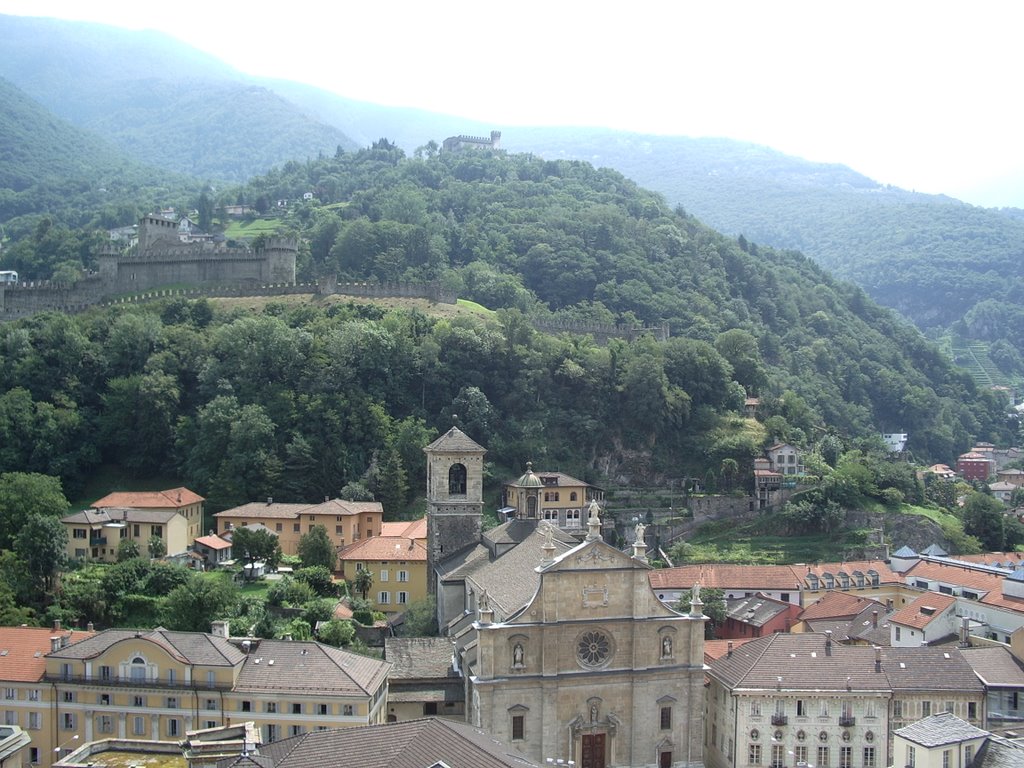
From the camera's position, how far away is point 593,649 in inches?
1748

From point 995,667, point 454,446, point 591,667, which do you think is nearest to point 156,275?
point 454,446

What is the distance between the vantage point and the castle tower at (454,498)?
59.0 m

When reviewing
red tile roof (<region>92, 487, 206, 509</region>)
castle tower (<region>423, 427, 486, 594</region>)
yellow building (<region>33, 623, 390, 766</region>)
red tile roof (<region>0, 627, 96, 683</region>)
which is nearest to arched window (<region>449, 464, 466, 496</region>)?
castle tower (<region>423, 427, 486, 594</region>)

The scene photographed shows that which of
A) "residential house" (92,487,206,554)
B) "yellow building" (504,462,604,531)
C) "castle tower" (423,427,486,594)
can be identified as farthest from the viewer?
"yellow building" (504,462,604,531)

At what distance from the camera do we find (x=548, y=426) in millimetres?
88938

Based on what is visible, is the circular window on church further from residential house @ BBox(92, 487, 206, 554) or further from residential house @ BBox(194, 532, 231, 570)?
residential house @ BBox(92, 487, 206, 554)

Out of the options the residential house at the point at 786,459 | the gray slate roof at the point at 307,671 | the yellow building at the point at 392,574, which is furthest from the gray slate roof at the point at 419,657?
the residential house at the point at 786,459

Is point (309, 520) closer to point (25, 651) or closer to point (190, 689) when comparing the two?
point (25, 651)

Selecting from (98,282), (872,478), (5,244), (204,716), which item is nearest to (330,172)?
(5,244)

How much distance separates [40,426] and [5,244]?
8219 centimetres

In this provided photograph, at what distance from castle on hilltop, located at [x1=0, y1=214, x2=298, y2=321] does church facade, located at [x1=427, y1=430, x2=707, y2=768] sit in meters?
70.4

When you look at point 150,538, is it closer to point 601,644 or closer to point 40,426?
point 40,426

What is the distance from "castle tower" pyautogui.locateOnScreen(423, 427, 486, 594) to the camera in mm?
59000

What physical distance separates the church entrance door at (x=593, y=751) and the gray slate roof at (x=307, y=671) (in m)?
8.03
